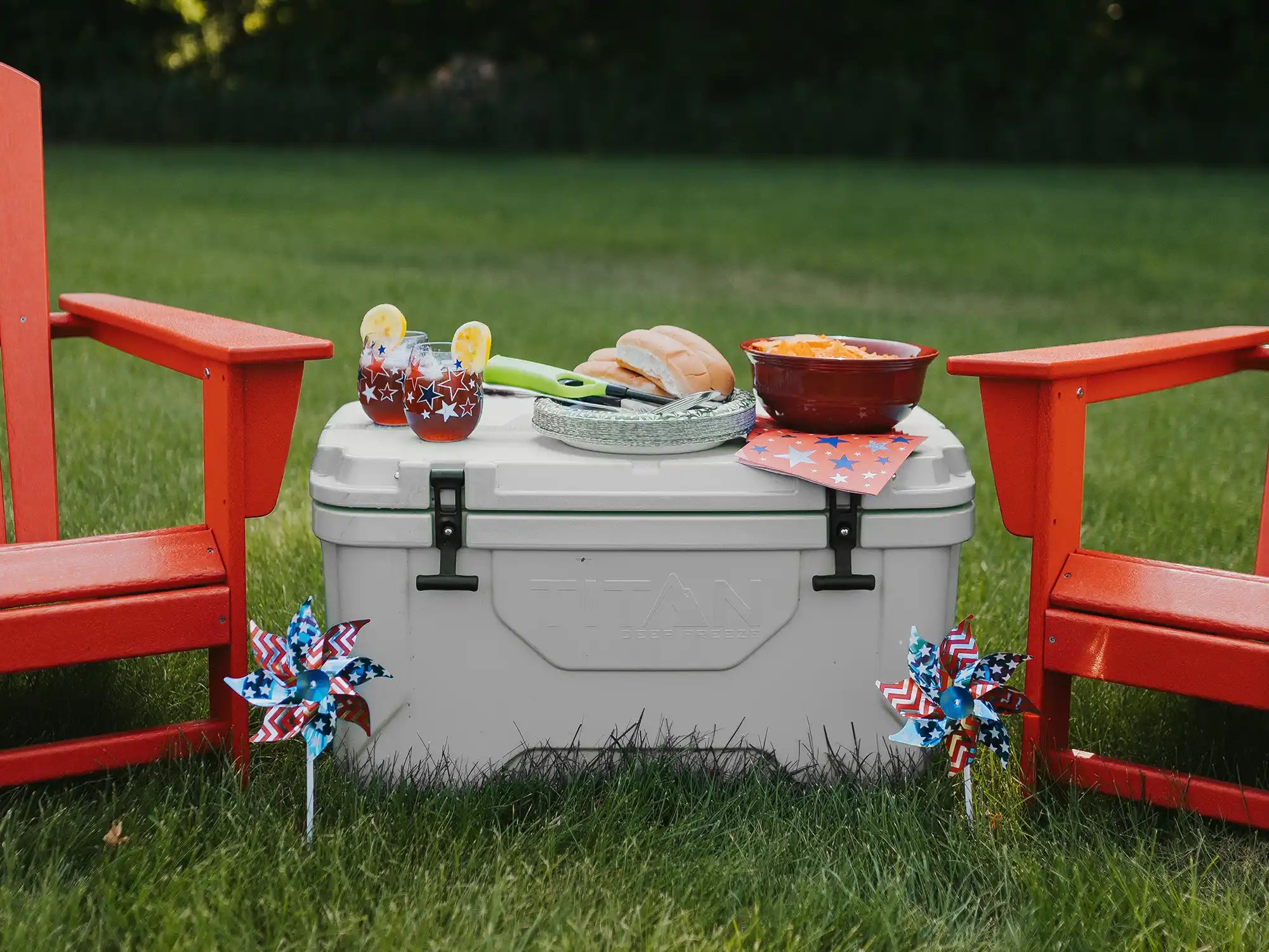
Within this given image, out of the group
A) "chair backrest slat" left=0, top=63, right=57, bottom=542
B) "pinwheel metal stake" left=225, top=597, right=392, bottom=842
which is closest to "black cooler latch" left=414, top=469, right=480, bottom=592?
"pinwheel metal stake" left=225, top=597, right=392, bottom=842

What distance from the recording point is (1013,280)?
8508mm

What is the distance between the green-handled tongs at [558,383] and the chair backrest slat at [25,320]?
794 millimetres

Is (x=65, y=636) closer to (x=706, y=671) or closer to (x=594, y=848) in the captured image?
(x=594, y=848)

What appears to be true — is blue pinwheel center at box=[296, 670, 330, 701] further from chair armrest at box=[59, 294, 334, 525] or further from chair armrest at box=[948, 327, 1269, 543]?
chair armrest at box=[948, 327, 1269, 543]

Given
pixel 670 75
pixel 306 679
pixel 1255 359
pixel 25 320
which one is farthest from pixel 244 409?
pixel 670 75

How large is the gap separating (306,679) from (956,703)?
90 centimetres

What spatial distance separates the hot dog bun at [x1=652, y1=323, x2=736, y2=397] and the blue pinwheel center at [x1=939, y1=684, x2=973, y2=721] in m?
0.58

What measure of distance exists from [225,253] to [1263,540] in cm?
711

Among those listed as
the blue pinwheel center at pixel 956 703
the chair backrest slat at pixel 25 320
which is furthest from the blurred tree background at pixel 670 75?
the blue pinwheel center at pixel 956 703

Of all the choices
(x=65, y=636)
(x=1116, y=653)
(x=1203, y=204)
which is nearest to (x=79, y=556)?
(x=65, y=636)

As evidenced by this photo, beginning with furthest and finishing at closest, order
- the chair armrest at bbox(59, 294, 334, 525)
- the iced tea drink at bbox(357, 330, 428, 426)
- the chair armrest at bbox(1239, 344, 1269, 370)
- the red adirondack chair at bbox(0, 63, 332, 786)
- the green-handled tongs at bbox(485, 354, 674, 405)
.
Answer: the chair armrest at bbox(1239, 344, 1269, 370) < the green-handled tongs at bbox(485, 354, 674, 405) < the iced tea drink at bbox(357, 330, 428, 426) < the chair armrest at bbox(59, 294, 334, 525) < the red adirondack chair at bbox(0, 63, 332, 786)

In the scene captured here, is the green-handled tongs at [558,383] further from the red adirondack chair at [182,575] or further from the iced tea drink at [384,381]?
the red adirondack chair at [182,575]

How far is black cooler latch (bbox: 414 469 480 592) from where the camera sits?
1.88 meters

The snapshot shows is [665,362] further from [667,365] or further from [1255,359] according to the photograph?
[1255,359]
